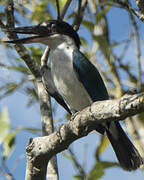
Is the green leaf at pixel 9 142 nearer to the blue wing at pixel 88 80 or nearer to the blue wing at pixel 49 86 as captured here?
the blue wing at pixel 49 86

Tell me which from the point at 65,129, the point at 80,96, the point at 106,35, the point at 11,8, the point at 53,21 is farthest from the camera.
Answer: the point at 106,35

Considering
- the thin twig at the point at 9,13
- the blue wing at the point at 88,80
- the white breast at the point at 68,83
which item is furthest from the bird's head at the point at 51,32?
the thin twig at the point at 9,13

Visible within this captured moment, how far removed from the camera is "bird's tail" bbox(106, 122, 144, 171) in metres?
4.42

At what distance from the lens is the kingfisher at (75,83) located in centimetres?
452

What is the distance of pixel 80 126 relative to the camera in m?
3.20

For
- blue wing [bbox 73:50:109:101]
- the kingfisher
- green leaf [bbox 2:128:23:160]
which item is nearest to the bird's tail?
the kingfisher

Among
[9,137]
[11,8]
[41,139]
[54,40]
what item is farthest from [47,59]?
[41,139]

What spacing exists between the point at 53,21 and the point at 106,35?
164 centimetres

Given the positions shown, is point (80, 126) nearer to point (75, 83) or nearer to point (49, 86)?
point (75, 83)

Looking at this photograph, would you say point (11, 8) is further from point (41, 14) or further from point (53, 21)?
point (41, 14)

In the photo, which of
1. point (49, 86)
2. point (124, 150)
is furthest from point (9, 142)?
point (124, 150)

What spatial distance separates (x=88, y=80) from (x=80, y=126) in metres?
1.66

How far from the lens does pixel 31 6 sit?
6.67 m

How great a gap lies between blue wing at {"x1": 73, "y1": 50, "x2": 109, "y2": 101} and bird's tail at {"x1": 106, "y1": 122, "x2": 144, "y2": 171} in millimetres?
347
